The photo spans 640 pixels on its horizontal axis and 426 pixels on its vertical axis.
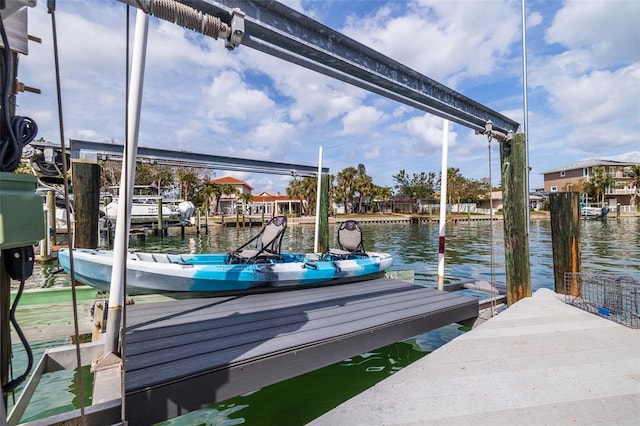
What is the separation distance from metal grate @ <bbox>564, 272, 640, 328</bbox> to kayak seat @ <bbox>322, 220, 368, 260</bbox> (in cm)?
392

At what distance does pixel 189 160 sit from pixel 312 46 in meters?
7.07

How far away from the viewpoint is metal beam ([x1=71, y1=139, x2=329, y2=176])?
7.60 metres

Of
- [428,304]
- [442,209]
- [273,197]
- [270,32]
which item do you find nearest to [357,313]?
[428,304]

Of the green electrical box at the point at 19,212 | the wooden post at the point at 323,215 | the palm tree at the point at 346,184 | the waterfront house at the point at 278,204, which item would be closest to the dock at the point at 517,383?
the green electrical box at the point at 19,212

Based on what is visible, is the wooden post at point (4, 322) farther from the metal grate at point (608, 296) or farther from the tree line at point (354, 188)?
the tree line at point (354, 188)

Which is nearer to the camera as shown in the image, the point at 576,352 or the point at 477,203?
the point at 576,352

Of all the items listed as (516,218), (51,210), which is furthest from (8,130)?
(51,210)

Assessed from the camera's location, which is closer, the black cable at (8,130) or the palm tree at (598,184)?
the black cable at (8,130)

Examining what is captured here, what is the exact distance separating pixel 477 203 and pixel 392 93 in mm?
66235

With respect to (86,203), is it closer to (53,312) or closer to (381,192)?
(53,312)

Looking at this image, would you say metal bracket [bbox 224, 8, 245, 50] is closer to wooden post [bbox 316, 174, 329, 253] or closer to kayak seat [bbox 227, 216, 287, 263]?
kayak seat [bbox 227, 216, 287, 263]

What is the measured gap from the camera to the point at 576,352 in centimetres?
334

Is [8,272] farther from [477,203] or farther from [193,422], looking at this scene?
[477,203]

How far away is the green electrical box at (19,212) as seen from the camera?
1.28 meters
